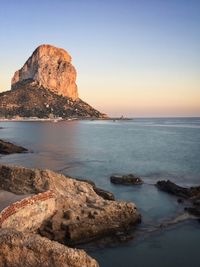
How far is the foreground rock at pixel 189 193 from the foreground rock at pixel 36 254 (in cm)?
1807

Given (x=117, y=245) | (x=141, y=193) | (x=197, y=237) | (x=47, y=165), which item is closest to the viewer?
(x=117, y=245)

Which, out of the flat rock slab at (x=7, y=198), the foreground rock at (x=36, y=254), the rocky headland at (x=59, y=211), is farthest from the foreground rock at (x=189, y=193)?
the foreground rock at (x=36, y=254)

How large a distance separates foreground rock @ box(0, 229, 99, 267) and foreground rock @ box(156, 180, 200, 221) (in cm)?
1807

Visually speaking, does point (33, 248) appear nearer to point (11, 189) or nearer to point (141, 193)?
point (11, 189)

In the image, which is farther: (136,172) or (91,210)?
(136,172)

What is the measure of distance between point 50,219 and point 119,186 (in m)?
16.5

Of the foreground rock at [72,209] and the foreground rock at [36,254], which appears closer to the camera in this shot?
the foreground rock at [36,254]

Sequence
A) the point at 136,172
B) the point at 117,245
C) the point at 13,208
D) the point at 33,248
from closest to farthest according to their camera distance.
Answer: the point at 33,248 → the point at 13,208 → the point at 117,245 → the point at 136,172

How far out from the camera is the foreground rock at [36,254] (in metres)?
11.6

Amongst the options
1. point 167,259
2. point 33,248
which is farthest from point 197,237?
point 33,248

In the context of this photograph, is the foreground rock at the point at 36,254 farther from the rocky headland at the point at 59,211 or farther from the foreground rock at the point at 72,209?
the foreground rock at the point at 72,209

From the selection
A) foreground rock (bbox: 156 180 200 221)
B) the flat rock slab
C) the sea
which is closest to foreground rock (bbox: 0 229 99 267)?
the sea

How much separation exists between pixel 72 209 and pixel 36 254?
1206 centimetres

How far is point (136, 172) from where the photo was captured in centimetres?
4881
